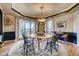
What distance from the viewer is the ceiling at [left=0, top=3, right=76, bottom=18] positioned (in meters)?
2.21

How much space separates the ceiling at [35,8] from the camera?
7.24 ft

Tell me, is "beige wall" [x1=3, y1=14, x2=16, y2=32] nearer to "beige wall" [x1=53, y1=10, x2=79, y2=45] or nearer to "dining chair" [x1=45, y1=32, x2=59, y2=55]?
"dining chair" [x1=45, y1=32, x2=59, y2=55]

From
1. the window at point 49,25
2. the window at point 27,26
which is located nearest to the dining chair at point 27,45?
the window at point 27,26

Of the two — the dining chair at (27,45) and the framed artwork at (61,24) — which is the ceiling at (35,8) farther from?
the dining chair at (27,45)

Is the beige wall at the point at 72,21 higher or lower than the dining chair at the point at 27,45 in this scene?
higher

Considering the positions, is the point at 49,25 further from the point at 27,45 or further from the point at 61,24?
the point at 27,45

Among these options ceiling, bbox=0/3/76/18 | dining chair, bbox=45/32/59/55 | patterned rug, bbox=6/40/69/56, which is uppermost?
ceiling, bbox=0/3/76/18

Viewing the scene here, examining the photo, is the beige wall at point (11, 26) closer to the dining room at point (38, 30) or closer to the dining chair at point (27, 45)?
the dining room at point (38, 30)

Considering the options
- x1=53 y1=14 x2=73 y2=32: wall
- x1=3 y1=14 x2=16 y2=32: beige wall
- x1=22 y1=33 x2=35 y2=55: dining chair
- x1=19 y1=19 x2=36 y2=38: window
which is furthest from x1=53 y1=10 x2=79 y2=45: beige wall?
x1=3 y1=14 x2=16 y2=32: beige wall

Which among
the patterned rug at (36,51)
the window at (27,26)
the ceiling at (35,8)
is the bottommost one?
the patterned rug at (36,51)

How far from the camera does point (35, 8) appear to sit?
2.26 meters

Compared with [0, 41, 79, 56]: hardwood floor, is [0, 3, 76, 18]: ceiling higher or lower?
higher

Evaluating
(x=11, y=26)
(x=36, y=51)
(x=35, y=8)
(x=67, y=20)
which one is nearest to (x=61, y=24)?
(x=67, y=20)

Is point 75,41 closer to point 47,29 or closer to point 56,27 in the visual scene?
point 56,27
